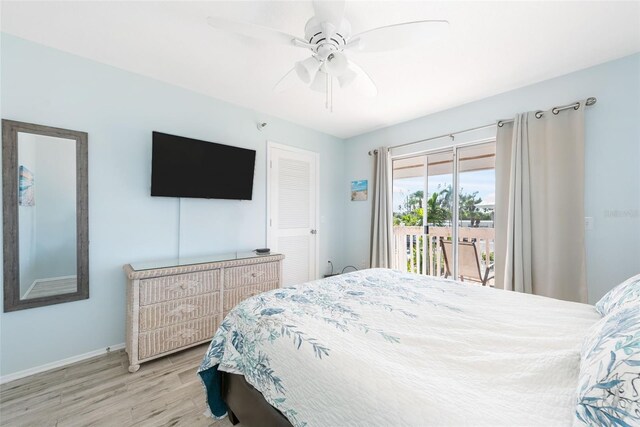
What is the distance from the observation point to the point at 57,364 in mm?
2020

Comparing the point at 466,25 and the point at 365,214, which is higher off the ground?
the point at 466,25

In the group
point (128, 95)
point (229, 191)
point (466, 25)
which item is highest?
point (466, 25)

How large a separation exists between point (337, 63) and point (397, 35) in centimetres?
36

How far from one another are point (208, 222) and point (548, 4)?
328cm

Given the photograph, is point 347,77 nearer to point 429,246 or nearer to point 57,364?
point 429,246

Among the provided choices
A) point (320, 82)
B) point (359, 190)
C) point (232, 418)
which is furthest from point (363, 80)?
point (359, 190)

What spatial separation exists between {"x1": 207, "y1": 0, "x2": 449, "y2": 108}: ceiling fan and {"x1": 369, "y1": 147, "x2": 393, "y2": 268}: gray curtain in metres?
2.17

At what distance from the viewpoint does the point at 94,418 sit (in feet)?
5.02

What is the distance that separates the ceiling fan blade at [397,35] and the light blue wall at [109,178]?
6.63 ft

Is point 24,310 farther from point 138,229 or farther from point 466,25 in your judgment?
point 466,25

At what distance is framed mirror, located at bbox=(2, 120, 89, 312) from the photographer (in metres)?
1.85

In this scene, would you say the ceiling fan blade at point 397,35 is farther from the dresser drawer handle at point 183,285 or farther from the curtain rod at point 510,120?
the dresser drawer handle at point 183,285

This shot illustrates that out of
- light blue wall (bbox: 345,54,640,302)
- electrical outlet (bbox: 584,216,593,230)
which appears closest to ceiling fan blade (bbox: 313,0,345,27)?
light blue wall (bbox: 345,54,640,302)

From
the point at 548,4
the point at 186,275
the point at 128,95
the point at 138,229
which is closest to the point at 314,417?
the point at 186,275
